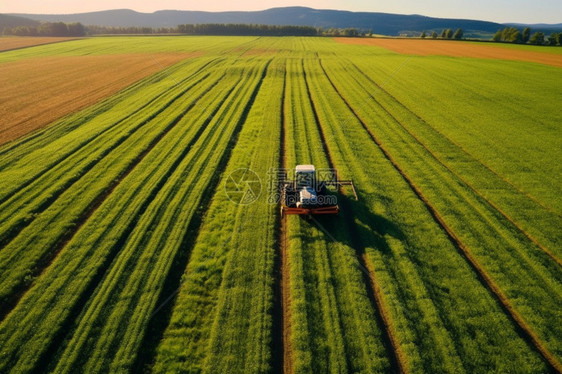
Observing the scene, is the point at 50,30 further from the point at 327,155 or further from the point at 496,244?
the point at 496,244

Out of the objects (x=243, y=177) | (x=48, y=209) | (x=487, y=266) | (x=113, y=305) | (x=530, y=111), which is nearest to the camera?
(x=113, y=305)

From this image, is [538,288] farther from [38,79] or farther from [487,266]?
[38,79]

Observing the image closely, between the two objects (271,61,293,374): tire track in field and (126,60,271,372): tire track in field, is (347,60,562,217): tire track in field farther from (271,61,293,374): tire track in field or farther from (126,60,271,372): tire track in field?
(126,60,271,372): tire track in field

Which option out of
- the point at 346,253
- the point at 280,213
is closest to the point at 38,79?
the point at 280,213

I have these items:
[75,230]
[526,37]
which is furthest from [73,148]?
[526,37]

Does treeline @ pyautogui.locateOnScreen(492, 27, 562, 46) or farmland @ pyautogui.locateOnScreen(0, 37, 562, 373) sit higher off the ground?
treeline @ pyautogui.locateOnScreen(492, 27, 562, 46)

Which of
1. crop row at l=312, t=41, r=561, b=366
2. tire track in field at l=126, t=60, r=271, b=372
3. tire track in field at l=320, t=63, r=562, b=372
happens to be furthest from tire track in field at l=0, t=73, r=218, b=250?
crop row at l=312, t=41, r=561, b=366
